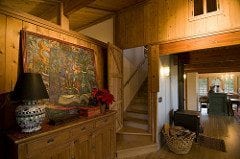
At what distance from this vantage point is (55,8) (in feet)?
10.8

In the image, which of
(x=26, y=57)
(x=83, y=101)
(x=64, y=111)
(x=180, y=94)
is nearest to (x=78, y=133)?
(x=64, y=111)

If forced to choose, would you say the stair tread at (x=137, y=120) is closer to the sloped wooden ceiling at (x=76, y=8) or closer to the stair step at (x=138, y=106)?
the stair step at (x=138, y=106)

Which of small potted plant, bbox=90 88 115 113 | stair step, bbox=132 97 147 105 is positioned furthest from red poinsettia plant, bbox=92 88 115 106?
stair step, bbox=132 97 147 105

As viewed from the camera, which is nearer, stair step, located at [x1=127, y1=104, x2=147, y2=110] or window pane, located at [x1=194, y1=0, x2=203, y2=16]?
window pane, located at [x1=194, y1=0, x2=203, y2=16]

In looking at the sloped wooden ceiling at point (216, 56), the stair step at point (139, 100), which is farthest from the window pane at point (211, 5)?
the stair step at point (139, 100)

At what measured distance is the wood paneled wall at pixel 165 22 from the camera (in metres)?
3.06

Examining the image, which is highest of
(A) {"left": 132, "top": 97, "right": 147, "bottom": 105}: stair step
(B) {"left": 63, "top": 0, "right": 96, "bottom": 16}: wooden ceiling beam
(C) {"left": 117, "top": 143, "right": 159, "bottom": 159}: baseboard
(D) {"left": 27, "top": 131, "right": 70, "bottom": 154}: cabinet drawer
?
(B) {"left": 63, "top": 0, "right": 96, "bottom": 16}: wooden ceiling beam

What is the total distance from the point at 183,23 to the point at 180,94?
2.63 m

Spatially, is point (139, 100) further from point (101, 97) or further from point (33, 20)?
point (33, 20)

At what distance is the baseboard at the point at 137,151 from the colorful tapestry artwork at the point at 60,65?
149 cm

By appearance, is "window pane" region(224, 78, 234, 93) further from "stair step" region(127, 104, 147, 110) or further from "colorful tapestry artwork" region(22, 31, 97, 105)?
"colorful tapestry artwork" region(22, 31, 97, 105)

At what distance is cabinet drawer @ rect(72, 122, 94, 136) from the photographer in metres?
2.34

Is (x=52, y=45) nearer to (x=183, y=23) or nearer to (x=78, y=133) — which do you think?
(x=78, y=133)

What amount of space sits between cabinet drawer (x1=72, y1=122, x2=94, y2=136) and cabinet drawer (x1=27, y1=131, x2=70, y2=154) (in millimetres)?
127
